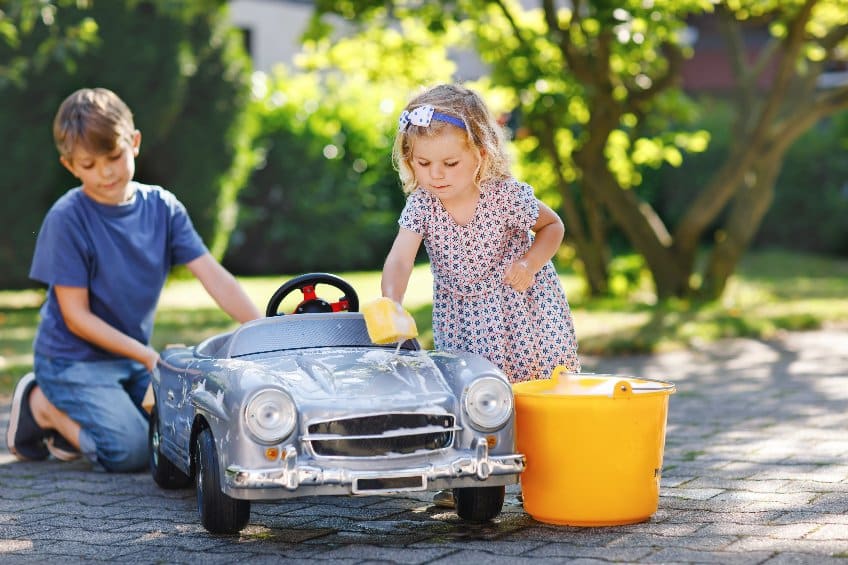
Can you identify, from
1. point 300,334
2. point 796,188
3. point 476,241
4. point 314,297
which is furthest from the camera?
point 796,188

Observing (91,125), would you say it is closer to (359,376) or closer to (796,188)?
(359,376)

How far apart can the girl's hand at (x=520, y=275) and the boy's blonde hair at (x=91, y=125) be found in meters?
1.84

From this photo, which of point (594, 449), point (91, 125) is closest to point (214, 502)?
point (594, 449)

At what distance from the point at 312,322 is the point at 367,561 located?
3.58ft

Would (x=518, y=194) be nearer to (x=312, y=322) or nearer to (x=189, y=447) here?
(x=312, y=322)

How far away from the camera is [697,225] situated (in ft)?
38.4

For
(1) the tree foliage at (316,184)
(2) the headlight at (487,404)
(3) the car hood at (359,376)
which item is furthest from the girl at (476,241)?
(1) the tree foliage at (316,184)

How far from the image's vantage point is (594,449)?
397 centimetres

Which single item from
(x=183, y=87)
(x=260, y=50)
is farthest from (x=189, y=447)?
(x=260, y=50)

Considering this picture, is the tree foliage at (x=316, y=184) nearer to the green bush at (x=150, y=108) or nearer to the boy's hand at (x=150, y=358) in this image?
the green bush at (x=150, y=108)

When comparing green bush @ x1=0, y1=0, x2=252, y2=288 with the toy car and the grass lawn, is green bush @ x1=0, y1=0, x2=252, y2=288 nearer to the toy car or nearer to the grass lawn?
the grass lawn

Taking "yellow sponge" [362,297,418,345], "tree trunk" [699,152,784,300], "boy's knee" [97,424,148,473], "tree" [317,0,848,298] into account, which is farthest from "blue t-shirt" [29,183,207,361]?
"tree trunk" [699,152,784,300]

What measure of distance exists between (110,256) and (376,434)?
2176mm

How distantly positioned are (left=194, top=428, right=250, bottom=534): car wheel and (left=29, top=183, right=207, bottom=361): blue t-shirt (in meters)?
1.60
